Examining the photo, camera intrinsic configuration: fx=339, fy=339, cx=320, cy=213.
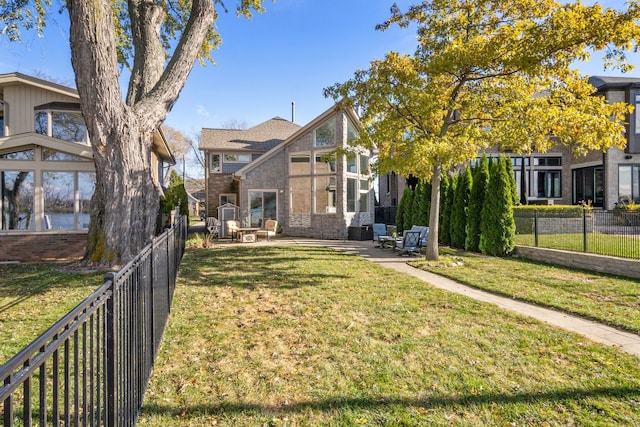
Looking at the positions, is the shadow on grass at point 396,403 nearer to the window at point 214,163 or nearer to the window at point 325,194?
the window at point 325,194

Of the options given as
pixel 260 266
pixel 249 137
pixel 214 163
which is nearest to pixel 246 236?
pixel 260 266

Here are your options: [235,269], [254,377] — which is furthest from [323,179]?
[254,377]

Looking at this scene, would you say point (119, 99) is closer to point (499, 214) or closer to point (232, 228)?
point (232, 228)

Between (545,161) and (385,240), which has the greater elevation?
(545,161)

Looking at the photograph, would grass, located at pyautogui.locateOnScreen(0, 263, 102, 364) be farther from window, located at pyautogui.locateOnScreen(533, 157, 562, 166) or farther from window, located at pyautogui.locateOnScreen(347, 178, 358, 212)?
window, located at pyautogui.locateOnScreen(533, 157, 562, 166)

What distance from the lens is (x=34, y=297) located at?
658cm

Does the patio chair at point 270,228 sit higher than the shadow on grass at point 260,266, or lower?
higher

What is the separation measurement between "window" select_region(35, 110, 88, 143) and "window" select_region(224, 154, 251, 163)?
10640mm

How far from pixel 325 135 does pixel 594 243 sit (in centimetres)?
1242

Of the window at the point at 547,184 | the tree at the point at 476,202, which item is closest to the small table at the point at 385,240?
the tree at the point at 476,202

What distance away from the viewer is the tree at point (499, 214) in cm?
1114

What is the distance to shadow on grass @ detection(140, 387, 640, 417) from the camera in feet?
9.91

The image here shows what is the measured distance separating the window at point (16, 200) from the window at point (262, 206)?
9.75 m

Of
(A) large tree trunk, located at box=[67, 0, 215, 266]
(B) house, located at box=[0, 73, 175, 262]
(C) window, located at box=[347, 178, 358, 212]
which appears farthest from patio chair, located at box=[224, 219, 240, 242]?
(A) large tree trunk, located at box=[67, 0, 215, 266]
